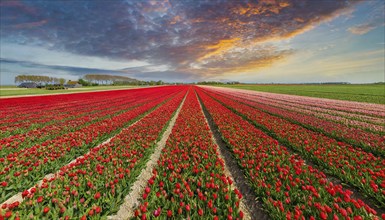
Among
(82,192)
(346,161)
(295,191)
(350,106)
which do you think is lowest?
(350,106)

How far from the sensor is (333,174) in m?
4.68

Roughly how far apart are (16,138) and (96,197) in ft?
23.7

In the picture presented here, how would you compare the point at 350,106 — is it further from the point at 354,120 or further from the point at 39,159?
the point at 39,159

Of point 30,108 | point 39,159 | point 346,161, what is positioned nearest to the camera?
point 346,161

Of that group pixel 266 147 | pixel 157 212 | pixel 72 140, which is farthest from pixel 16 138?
pixel 266 147

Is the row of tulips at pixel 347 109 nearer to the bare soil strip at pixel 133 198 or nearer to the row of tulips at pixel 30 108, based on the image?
the bare soil strip at pixel 133 198

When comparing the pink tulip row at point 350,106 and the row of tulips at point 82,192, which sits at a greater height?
the row of tulips at point 82,192

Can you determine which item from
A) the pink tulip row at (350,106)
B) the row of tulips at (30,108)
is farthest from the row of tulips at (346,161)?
the row of tulips at (30,108)

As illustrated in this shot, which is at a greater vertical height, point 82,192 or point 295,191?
point 295,191

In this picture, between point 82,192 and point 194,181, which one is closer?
point 82,192

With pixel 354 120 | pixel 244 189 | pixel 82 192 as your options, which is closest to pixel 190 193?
pixel 244 189

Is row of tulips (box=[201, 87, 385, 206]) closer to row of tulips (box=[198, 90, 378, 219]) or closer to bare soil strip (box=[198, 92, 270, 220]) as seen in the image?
row of tulips (box=[198, 90, 378, 219])

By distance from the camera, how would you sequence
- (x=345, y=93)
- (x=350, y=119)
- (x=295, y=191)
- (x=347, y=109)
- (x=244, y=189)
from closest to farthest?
1. (x=295, y=191)
2. (x=244, y=189)
3. (x=350, y=119)
4. (x=347, y=109)
5. (x=345, y=93)

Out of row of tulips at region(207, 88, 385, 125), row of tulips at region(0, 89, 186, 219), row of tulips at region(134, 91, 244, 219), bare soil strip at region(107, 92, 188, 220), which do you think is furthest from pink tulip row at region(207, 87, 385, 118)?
row of tulips at region(0, 89, 186, 219)
